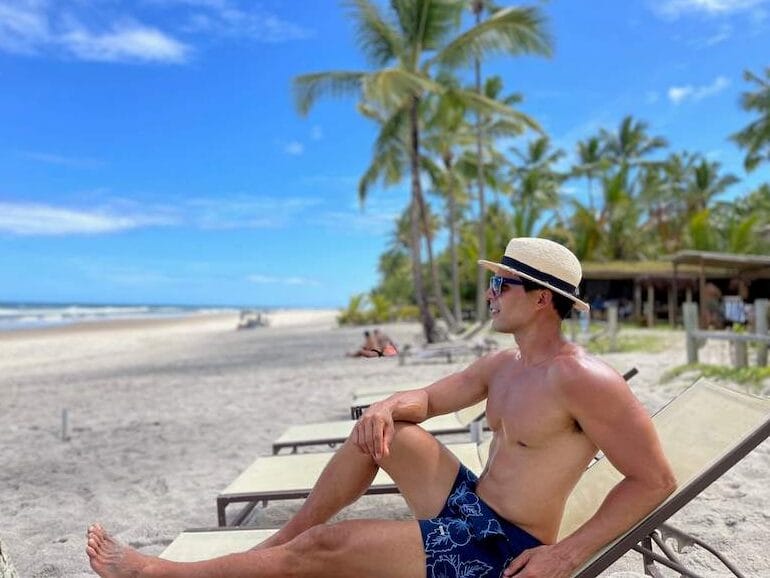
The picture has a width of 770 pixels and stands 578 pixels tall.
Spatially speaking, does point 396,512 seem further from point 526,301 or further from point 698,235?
point 698,235

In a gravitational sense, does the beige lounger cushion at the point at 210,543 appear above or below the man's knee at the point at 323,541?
below

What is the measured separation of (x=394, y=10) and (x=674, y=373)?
41.2 feet

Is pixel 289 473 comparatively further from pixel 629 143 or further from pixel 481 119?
pixel 629 143

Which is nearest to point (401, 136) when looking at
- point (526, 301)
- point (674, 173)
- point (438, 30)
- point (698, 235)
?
point (438, 30)

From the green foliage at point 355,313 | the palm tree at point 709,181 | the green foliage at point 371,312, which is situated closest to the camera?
the green foliage at point 371,312

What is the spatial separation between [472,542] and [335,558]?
14.4 inches

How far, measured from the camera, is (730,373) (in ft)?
22.9

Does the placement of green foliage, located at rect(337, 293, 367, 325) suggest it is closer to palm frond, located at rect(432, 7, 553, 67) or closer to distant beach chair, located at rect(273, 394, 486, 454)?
palm frond, located at rect(432, 7, 553, 67)

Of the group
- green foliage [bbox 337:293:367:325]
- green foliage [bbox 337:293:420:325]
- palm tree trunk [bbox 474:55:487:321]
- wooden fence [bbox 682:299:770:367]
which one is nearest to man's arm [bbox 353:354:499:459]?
wooden fence [bbox 682:299:770:367]

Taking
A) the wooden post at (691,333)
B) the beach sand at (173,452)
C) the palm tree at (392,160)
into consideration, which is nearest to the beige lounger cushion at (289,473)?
the beach sand at (173,452)

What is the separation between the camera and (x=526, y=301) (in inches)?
71.1

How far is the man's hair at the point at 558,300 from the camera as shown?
1.80 m

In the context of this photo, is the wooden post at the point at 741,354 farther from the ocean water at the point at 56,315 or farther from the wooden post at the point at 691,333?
the ocean water at the point at 56,315

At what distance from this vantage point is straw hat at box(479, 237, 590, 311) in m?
1.77
